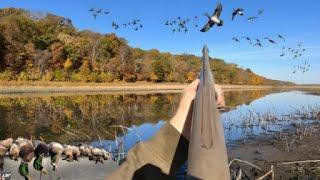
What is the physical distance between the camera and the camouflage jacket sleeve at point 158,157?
1.93m

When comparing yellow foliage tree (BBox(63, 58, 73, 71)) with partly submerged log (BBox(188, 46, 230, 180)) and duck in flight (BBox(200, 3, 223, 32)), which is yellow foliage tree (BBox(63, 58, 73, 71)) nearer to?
duck in flight (BBox(200, 3, 223, 32))

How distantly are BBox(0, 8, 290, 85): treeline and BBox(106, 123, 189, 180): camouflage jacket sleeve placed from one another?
7944cm

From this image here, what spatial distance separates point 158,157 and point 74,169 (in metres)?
9.19

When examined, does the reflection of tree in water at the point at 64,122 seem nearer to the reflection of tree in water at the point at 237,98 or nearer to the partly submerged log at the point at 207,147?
the reflection of tree in water at the point at 237,98

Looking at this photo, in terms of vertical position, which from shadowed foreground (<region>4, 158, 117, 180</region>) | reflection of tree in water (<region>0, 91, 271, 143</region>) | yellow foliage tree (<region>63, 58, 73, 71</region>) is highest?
yellow foliage tree (<region>63, 58, 73, 71</region>)

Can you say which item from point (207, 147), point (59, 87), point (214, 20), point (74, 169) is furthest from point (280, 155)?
point (59, 87)

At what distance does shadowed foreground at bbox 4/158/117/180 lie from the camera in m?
9.94

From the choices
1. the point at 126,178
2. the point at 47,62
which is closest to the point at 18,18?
the point at 47,62

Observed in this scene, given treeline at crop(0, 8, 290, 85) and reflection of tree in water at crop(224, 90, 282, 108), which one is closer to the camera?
reflection of tree in water at crop(224, 90, 282, 108)

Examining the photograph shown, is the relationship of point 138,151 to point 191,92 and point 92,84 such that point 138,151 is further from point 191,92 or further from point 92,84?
point 92,84

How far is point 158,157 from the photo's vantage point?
198 centimetres

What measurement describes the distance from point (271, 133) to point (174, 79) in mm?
107495

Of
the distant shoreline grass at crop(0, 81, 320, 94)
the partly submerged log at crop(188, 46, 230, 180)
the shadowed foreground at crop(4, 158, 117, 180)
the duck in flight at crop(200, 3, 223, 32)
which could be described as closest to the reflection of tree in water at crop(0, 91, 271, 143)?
the shadowed foreground at crop(4, 158, 117, 180)

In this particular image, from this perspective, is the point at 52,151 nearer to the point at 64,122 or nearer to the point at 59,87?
the point at 64,122
